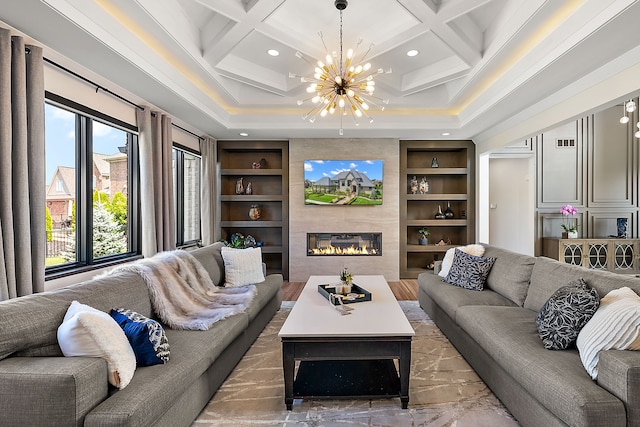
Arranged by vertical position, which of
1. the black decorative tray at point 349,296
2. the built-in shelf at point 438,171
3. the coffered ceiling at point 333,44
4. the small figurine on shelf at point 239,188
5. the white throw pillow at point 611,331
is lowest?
the black decorative tray at point 349,296

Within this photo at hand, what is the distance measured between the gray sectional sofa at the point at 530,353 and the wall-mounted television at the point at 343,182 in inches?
95.7

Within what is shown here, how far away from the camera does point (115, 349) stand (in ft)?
5.24

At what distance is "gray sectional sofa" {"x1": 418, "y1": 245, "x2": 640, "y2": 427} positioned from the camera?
1.48 m

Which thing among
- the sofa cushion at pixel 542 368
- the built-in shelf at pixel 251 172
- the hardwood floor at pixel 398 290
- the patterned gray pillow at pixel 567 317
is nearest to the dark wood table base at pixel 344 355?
the sofa cushion at pixel 542 368

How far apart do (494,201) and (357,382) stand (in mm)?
5863

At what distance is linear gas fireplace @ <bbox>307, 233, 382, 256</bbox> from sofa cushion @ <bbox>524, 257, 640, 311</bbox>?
320 centimetres

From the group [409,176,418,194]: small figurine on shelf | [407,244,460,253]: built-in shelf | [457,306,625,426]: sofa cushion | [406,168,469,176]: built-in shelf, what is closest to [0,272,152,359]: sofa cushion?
[457,306,625,426]: sofa cushion

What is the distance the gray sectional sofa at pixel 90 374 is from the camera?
1335mm

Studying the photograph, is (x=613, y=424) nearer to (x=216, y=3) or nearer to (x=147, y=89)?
(x=216, y=3)

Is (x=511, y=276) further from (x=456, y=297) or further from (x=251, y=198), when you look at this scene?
(x=251, y=198)

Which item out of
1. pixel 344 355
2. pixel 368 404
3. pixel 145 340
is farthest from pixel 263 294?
pixel 145 340

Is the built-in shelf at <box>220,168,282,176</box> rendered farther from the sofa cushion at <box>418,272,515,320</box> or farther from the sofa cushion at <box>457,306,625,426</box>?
the sofa cushion at <box>457,306,625,426</box>

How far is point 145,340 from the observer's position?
1798 mm

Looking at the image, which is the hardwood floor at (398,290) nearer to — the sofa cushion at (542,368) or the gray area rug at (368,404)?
the gray area rug at (368,404)
